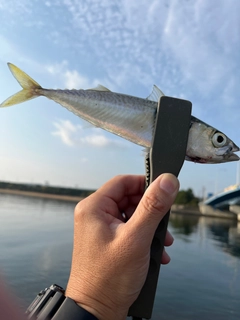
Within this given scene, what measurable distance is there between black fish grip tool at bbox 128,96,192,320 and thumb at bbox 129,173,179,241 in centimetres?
11

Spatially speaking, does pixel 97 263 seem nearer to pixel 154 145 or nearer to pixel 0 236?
pixel 154 145

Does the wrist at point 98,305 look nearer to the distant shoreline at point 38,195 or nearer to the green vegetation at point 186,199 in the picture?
the green vegetation at point 186,199

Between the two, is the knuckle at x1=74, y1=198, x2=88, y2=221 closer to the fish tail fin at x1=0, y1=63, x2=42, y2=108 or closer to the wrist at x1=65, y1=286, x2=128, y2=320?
the wrist at x1=65, y1=286, x2=128, y2=320

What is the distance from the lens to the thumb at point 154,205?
1.42m

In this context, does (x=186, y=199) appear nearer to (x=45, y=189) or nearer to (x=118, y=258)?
(x=45, y=189)

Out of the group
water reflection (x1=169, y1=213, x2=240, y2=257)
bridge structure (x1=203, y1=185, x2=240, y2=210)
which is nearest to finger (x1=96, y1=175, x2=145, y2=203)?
water reflection (x1=169, y1=213, x2=240, y2=257)

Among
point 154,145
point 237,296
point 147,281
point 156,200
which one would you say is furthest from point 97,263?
point 237,296

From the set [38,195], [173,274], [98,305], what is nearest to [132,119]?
[98,305]

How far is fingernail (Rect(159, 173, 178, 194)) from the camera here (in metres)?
1.44

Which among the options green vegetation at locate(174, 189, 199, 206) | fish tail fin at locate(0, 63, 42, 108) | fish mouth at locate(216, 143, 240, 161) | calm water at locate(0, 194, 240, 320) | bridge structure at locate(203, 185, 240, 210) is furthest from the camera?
green vegetation at locate(174, 189, 199, 206)

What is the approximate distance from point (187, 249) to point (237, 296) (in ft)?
28.5

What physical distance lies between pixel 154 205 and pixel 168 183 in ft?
0.43

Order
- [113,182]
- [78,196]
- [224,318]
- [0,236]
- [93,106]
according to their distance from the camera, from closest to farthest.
→ [93,106]
[113,182]
[224,318]
[0,236]
[78,196]

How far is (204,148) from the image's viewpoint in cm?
164
